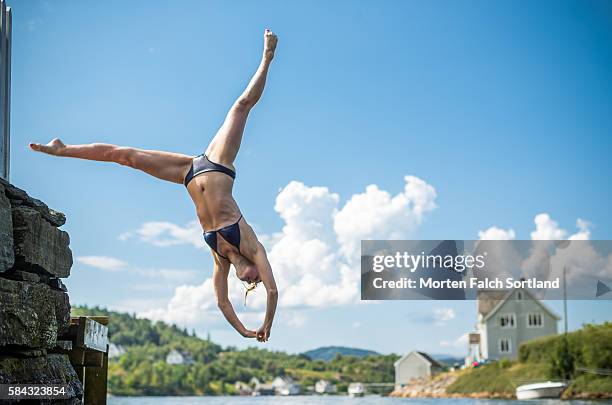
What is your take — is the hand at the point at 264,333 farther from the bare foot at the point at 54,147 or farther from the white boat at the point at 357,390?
the white boat at the point at 357,390

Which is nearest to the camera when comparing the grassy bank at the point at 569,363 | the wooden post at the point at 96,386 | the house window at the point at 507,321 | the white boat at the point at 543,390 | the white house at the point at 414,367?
the wooden post at the point at 96,386

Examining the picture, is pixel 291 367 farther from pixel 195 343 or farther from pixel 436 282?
pixel 436 282

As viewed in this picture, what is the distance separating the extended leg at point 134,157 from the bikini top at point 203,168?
0.15ft

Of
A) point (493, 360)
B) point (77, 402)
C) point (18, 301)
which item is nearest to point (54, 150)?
point (18, 301)

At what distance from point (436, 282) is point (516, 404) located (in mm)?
8143

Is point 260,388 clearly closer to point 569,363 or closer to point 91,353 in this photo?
point 569,363

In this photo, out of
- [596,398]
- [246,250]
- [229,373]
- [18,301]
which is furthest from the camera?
[229,373]

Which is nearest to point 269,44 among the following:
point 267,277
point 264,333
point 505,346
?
point 267,277

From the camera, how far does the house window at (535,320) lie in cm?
6781

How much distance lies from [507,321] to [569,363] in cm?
1461

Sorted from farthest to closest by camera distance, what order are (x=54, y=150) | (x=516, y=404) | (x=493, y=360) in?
(x=493, y=360), (x=516, y=404), (x=54, y=150)

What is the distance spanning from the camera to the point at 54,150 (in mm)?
5449

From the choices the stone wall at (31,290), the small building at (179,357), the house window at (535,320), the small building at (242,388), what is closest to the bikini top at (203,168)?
the stone wall at (31,290)

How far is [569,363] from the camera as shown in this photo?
53844 mm
